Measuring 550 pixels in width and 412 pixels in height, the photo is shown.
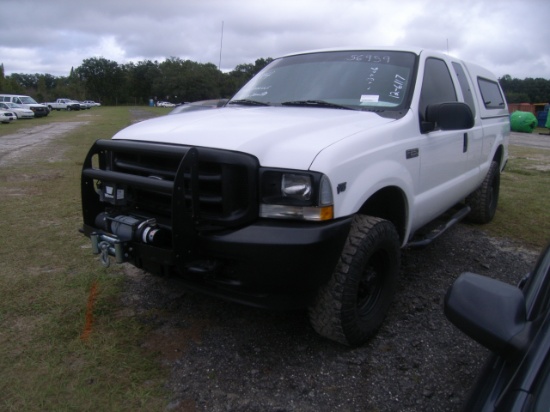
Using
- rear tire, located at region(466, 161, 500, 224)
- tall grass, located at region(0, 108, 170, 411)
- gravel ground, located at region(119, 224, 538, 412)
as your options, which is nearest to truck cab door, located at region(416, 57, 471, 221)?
gravel ground, located at region(119, 224, 538, 412)

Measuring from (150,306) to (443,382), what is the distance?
203 cm

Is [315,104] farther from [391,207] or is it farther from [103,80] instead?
[103,80]

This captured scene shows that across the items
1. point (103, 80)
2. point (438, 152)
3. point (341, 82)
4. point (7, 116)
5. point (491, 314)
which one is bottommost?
point (7, 116)

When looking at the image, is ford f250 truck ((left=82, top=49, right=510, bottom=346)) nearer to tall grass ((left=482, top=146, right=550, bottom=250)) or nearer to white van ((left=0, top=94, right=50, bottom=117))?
tall grass ((left=482, top=146, right=550, bottom=250))

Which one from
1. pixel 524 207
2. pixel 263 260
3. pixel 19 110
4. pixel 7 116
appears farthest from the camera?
pixel 19 110

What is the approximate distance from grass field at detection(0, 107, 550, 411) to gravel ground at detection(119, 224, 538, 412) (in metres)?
0.17

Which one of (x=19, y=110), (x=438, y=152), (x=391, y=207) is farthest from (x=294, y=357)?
(x=19, y=110)

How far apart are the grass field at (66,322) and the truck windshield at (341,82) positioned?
78.9 inches

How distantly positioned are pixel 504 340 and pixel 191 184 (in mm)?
1565

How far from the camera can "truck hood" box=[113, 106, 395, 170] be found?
2344 millimetres

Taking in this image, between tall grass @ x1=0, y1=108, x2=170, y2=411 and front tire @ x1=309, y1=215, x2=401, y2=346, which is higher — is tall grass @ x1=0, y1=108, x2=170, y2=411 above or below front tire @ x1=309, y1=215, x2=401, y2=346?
below

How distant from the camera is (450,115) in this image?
3.08m

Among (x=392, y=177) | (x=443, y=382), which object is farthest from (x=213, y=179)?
(x=443, y=382)

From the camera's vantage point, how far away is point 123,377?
249cm
